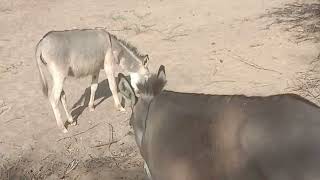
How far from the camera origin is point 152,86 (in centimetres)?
291

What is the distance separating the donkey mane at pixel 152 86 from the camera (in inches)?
115

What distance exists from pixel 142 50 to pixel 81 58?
7.60 ft

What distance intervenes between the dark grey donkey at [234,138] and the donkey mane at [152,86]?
8.3 inches

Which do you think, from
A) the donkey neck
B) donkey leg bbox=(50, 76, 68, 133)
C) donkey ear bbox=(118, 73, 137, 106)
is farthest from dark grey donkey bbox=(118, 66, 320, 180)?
the donkey neck

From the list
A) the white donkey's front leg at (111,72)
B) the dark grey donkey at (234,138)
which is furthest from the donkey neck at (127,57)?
the dark grey donkey at (234,138)

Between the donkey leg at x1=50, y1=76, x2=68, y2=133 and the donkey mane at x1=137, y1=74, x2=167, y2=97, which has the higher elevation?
the donkey mane at x1=137, y1=74, x2=167, y2=97

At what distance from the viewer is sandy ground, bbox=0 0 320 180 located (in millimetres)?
5410

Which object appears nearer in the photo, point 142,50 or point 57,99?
point 57,99

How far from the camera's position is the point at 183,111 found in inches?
99.7

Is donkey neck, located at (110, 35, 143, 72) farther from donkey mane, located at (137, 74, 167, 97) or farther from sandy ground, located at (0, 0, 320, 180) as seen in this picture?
donkey mane, located at (137, 74, 167, 97)

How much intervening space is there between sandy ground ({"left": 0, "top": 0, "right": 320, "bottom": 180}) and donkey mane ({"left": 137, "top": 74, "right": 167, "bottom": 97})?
6.62 feet

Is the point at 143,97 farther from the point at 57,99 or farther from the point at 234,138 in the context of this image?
the point at 57,99

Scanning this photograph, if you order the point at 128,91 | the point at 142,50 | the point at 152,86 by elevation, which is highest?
the point at 152,86

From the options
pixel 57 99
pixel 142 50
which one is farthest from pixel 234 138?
pixel 142 50
